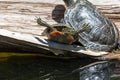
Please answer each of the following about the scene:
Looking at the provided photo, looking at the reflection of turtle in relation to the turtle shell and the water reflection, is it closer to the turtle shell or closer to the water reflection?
the turtle shell

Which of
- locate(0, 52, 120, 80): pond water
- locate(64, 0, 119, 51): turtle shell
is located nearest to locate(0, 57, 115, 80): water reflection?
locate(0, 52, 120, 80): pond water

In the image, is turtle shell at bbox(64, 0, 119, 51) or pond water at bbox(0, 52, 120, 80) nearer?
pond water at bbox(0, 52, 120, 80)

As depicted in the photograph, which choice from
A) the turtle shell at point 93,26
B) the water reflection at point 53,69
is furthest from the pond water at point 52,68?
the turtle shell at point 93,26

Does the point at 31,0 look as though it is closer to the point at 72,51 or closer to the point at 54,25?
the point at 54,25

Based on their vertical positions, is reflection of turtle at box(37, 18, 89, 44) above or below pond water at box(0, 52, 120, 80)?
above

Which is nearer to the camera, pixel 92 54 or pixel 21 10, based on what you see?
pixel 92 54

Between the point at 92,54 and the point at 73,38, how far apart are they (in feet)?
0.83

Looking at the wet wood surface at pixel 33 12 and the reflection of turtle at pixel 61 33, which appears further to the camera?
the wet wood surface at pixel 33 12

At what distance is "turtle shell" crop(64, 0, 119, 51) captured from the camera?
4.08m

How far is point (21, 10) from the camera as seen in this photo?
4242 mm

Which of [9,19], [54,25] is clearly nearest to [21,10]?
[9,19]

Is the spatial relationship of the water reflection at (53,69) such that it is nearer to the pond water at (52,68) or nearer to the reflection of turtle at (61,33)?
the pond water at (52,68)

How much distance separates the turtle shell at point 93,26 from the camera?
4.08 m

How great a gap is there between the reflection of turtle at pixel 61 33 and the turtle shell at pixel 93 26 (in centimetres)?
16
